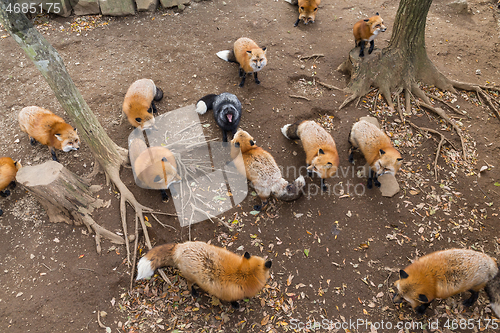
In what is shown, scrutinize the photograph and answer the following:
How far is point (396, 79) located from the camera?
23.1ft

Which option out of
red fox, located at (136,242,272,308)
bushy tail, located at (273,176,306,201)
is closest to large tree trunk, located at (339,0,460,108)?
bushy tail, located at (273,176,306,201)

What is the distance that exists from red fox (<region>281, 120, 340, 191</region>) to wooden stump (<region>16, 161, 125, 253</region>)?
3930 millimetres

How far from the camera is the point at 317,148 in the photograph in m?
5.48

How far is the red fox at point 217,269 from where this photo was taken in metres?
3.78

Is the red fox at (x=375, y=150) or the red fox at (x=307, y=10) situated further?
the red fox at (x=307, y=10)

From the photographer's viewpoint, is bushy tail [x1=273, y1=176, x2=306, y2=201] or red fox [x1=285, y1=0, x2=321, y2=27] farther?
red fox [x1=285, y1=0, x2=321, y2=27]

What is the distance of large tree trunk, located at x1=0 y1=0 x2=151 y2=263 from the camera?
12.4ft

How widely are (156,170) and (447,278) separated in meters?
5.01

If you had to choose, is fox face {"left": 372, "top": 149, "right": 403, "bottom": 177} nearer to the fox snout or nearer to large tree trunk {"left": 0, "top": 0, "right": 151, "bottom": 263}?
the fox snout

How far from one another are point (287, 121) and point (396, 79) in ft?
10.8

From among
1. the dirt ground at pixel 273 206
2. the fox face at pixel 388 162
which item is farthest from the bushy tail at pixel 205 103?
the fox face at pixel 388 162

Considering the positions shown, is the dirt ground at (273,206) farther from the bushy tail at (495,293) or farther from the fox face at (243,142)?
the fox face at (243,142)

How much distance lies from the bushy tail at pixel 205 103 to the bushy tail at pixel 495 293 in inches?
253

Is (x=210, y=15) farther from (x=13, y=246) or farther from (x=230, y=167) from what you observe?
(x=13, y=246)
